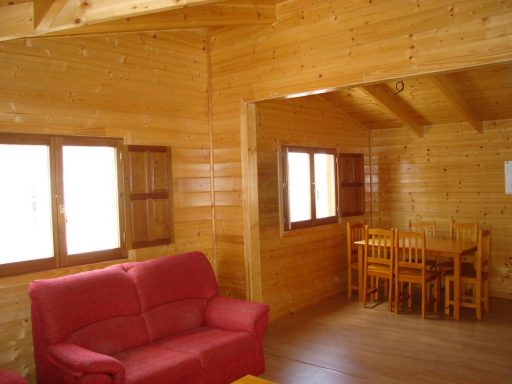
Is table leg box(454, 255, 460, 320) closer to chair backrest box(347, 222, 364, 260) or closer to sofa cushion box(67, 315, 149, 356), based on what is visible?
chair backrest box(347, 222, 364, 260)

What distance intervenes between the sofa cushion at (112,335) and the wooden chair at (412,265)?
9.75 feet

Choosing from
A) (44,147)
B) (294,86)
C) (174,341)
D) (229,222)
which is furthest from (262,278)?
(44,147)

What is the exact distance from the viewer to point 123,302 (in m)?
3.22

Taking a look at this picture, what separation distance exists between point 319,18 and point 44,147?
2.39m

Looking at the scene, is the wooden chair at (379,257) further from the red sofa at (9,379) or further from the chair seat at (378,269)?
the red sofa at (9,379)

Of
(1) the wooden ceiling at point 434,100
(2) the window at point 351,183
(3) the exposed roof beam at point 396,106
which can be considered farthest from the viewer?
(2) the window at point 351,183

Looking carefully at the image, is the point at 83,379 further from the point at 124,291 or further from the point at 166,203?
the point at 166,203

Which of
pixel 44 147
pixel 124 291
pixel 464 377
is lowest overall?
pixel 464 377

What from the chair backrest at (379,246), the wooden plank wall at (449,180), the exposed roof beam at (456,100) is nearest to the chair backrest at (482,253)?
the wooden plank wall at (449,180)

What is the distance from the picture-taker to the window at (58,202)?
317 centimetres

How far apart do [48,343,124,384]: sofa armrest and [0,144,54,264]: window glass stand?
87cm

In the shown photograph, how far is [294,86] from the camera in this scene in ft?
12.9

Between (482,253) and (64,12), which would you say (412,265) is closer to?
(482,253)

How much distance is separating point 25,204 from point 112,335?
44.1 inches
